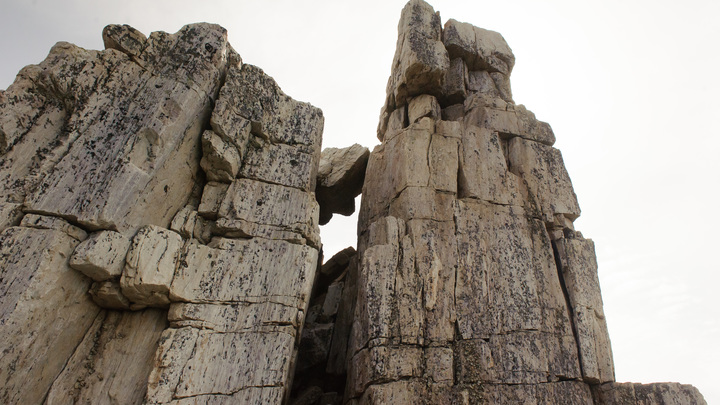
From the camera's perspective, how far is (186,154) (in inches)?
365

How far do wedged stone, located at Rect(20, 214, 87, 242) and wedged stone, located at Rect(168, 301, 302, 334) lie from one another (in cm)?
210

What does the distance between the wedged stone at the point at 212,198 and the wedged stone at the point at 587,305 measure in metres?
8.42

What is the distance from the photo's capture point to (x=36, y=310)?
260 inches

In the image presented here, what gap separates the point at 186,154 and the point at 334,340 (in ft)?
20.1

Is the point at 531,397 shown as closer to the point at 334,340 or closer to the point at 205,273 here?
the point at 334,340

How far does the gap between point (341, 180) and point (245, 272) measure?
639cm

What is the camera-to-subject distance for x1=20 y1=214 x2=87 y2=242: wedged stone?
702 cm

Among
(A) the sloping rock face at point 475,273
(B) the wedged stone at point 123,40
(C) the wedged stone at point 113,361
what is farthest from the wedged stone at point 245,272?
(B) the wedged stone at point 123,40

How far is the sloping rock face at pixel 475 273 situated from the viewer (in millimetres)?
8320

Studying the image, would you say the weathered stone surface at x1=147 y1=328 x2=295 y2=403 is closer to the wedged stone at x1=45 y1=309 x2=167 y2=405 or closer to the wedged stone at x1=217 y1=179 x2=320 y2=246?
the wedged stone at x1=45 y1=309 x2=167 y2=405

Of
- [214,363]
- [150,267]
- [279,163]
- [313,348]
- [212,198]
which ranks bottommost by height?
[214,363]

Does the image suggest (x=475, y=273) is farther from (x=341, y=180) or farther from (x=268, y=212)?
(x=341, y=180)

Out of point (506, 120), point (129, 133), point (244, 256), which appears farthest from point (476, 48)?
point (129, 133)

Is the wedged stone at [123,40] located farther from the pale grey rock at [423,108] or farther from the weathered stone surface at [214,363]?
the pale grey rock at [423,108]
